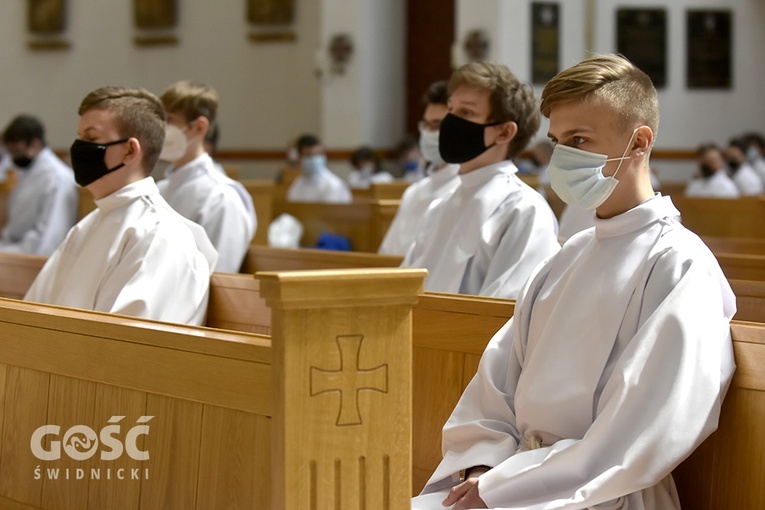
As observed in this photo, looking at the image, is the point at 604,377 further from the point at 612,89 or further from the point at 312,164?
the point at 312,164

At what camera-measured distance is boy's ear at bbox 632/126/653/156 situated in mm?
2693

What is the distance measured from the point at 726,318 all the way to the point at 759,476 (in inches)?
14.7

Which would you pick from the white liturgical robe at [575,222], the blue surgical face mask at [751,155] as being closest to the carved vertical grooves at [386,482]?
the white liturgical robe at [575,222]

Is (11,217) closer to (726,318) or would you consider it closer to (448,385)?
(448,385)

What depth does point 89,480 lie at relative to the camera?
298 cm

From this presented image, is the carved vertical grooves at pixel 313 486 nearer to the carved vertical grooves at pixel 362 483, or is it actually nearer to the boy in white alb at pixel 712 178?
the carved vertical grooves at pixel 362 483

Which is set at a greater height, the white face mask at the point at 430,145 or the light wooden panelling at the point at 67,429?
the white face mask at the point at 430,145

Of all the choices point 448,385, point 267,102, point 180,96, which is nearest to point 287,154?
point 267,102

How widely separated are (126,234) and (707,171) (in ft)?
33.7

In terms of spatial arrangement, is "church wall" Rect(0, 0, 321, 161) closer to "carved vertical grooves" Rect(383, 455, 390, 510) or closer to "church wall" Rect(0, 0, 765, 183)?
"church wall" Rect(0, 0, 765, 183)

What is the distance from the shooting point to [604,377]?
2.65 metres

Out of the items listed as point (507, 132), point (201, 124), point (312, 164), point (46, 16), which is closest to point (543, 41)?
point (312, 164)

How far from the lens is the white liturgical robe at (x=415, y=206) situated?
6.13 m

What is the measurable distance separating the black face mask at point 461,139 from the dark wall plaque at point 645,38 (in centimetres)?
1100
